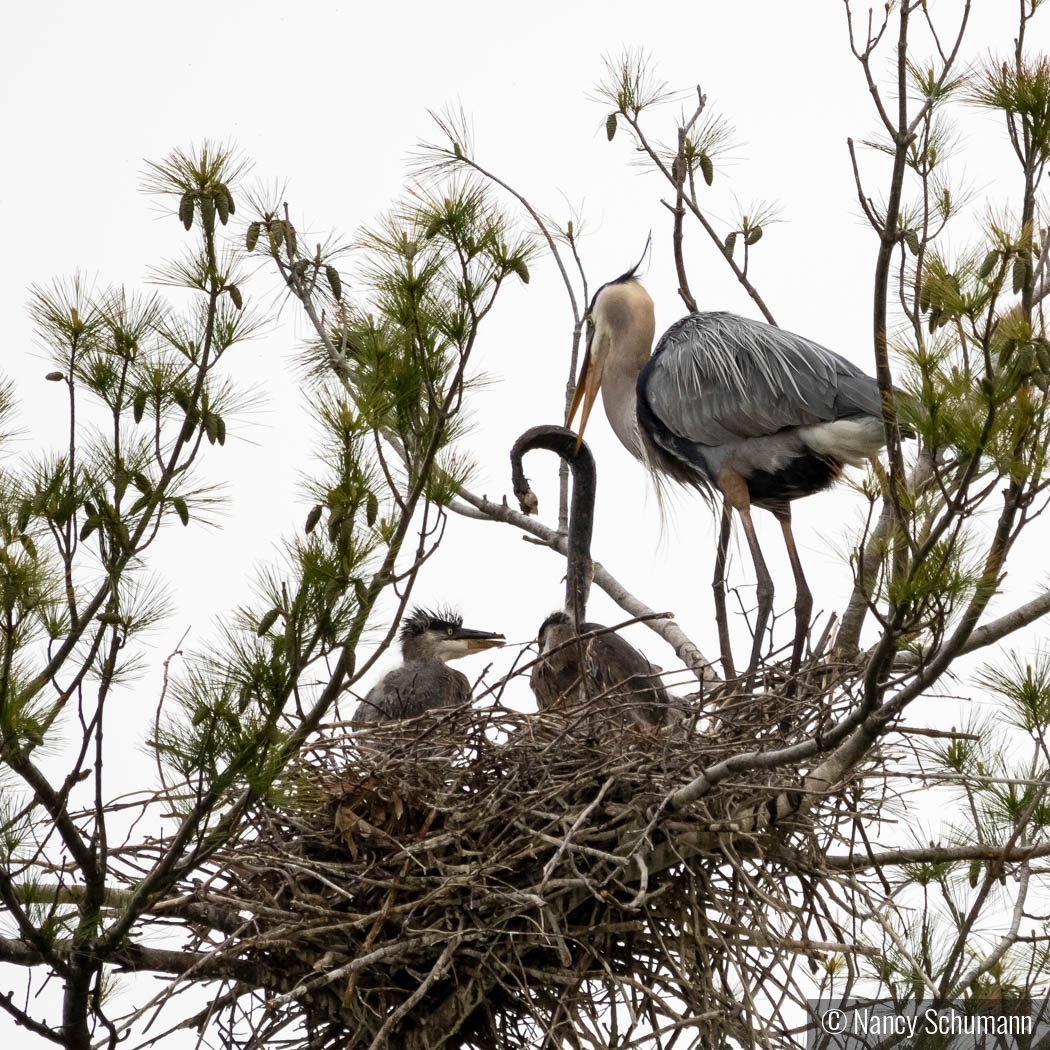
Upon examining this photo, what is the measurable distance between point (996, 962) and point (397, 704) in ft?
6.23

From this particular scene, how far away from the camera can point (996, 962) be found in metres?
3.69

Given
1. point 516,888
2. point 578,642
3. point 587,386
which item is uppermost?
point 587,386

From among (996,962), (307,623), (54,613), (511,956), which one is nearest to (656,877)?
(511,956)

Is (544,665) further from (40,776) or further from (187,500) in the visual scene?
(40,776)

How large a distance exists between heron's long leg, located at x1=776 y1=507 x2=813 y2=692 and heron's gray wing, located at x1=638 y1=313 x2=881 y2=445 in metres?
0.46

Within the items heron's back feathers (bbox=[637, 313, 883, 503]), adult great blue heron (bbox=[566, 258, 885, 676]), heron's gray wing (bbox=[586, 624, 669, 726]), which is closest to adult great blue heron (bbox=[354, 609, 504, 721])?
heron's gray wing (bbox=[586, 624, 669, 726])

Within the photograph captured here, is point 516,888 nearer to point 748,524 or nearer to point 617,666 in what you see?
point 617,666

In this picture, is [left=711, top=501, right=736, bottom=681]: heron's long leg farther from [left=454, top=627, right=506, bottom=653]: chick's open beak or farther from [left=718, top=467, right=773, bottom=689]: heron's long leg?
[left=454, top=627, right=506, bottom=653]: chick's open beak

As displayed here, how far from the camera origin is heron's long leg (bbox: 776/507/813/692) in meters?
4.89

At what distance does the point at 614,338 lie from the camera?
6020 mm

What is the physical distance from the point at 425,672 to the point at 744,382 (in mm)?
1437

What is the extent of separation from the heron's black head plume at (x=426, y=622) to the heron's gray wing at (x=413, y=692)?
540mm

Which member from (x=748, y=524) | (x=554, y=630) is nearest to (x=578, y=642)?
(x=554, y=630)

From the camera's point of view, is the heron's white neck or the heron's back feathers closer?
the heron's back feathers
